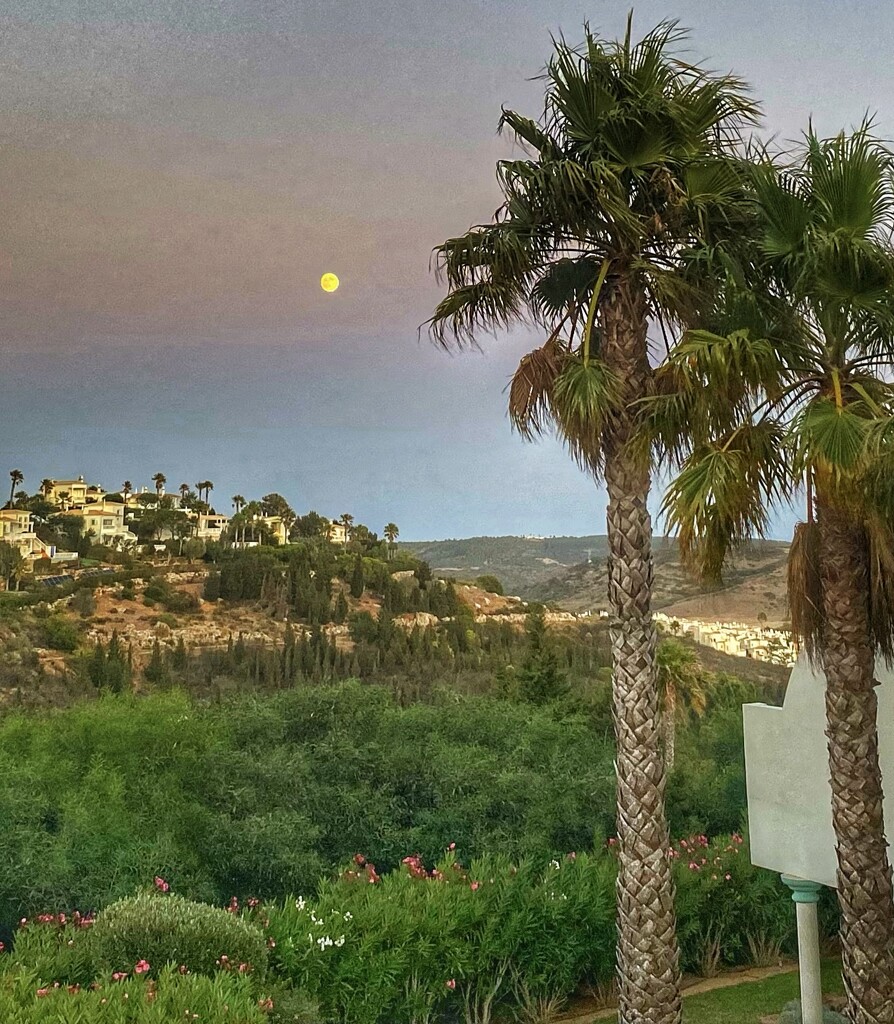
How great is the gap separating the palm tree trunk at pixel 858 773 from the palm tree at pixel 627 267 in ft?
4.46

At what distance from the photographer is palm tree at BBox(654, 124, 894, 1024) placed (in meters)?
5.64

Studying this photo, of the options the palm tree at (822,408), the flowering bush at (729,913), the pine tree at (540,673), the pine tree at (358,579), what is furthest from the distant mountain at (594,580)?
the palm tree at (822,408)

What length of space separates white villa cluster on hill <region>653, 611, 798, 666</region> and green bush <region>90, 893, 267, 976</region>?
11.1 metres

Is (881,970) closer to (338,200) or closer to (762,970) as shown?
(762,970)

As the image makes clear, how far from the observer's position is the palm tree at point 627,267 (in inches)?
260

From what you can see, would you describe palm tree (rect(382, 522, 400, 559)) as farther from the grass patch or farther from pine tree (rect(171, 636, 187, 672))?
the grass patch

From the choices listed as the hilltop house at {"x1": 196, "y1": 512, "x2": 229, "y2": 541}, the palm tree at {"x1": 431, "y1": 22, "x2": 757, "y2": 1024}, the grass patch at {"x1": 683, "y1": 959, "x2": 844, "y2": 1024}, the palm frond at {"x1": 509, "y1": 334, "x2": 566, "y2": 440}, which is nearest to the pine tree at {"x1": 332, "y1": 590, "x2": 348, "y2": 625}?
the hilltop house at {"x1": 196, "y1": 512, "x2": 229, "y2": 541}

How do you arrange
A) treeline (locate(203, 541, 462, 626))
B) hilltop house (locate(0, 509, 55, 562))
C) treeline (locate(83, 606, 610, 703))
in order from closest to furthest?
1. hilltop house (locate(0, 509, 55, 562))
2. treeline (locate(83, 606, 610, 703))
3. treeline (locate(203, 541, 462, 626))

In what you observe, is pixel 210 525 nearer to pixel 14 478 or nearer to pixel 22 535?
pixel 22 535

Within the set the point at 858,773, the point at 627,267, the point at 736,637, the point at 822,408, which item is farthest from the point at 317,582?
the point at 822,408

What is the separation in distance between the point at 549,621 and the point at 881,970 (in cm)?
1003

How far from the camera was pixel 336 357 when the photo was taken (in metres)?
15.5

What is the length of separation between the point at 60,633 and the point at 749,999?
9.04 meters

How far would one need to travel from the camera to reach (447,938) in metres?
8.29
